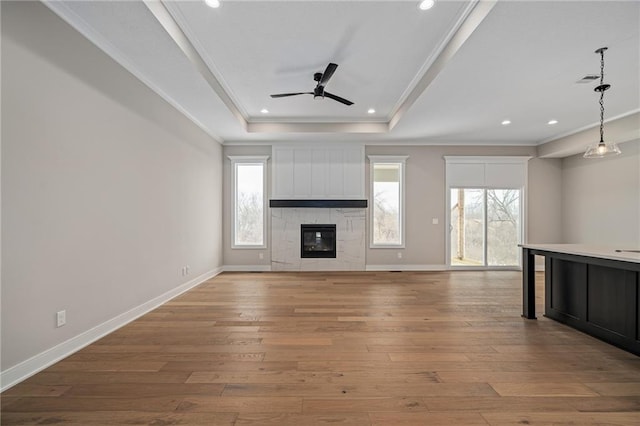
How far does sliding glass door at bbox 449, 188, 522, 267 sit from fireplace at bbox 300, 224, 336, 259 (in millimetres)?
2669

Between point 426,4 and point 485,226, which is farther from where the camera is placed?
point 485,226

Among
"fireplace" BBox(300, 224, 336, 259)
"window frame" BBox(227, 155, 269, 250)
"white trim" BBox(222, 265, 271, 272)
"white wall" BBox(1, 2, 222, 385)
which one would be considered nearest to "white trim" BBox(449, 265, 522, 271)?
"fireplace" BBox(300, 224, 336, 259)

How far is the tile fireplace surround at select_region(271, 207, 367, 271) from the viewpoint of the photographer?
6.32 metres

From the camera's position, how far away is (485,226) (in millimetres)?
6379

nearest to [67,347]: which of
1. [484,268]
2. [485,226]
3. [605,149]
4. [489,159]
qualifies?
[605,149]

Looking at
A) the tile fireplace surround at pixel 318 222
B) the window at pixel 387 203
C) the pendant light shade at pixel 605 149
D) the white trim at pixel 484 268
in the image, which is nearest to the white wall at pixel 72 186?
the tile fireplace surround at pixel 318 222

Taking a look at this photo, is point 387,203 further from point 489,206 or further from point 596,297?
point 596,297

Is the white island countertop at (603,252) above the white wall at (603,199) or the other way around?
the other way around

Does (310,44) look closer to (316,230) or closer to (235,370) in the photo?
(235,370)

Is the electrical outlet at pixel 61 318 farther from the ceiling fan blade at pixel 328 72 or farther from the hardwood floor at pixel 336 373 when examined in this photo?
the ceiling fan blade at pixel 328 72

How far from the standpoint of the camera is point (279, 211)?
20.8 ft

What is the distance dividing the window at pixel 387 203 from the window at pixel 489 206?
3.57ft

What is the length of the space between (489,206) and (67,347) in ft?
24.0

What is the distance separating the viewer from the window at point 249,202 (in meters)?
6.37
